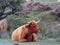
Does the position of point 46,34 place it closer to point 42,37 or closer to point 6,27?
point 42,37

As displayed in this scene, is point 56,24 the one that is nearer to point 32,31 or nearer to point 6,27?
point 6,27

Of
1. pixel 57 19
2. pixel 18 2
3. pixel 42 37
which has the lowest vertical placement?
pixel 42 37

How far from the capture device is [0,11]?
467 centimetres

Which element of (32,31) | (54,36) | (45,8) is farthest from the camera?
(45,8)

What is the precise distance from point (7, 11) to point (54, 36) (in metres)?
1.64

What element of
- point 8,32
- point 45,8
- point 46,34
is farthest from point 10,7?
point 46,34

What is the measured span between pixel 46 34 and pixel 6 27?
26.4 inches

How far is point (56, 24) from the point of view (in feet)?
12.4

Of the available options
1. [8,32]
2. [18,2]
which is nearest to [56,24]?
[8,32]

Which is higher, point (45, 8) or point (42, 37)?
point (45, 8)

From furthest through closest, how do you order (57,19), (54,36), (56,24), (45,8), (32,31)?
1. (45,8)
2. (57,19)
3. (56,24)
4. (54,36)
5. (32,31)

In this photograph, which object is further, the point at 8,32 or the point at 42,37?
the point at 8,32

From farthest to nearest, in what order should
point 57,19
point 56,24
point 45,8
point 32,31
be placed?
point 45,8 < point 57,19 < point 56,24 < point 32,31

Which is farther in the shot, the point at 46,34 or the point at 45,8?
the point at 45,8
